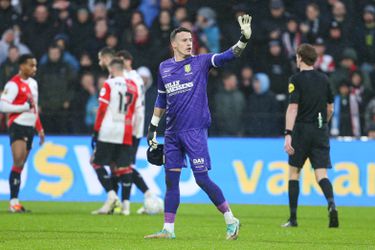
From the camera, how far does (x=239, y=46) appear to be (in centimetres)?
1122

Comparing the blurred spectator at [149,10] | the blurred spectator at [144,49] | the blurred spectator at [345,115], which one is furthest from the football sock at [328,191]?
the blurred spectator at [149,10]

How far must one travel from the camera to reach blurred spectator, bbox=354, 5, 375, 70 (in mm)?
23750

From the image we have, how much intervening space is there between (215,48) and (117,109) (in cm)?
700

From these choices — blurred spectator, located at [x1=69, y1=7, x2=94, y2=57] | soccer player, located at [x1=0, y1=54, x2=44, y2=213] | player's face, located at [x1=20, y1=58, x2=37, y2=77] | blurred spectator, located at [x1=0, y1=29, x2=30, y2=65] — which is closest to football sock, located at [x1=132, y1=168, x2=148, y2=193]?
soccer player, located at [x1=0, y1=54, x2=44, y2=213]

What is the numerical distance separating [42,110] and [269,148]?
15.9 ft

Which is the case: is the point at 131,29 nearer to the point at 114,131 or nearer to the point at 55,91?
the point at 55,91

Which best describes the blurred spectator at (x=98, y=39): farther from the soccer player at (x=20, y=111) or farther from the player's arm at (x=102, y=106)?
the player's arm at (x=102, y=106)

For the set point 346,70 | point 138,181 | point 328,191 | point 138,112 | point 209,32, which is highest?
point 209,32

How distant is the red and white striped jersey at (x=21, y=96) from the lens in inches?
669

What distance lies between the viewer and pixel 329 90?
47.3 feet

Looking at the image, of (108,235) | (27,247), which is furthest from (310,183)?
(27,247)

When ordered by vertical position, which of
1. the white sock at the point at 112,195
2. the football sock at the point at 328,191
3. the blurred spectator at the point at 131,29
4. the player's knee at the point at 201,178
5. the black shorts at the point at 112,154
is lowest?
the white sock at the point at 112,195

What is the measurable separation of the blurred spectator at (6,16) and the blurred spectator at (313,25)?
22.3 feet

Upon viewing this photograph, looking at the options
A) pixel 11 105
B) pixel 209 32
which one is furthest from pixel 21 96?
pixel 209 32
